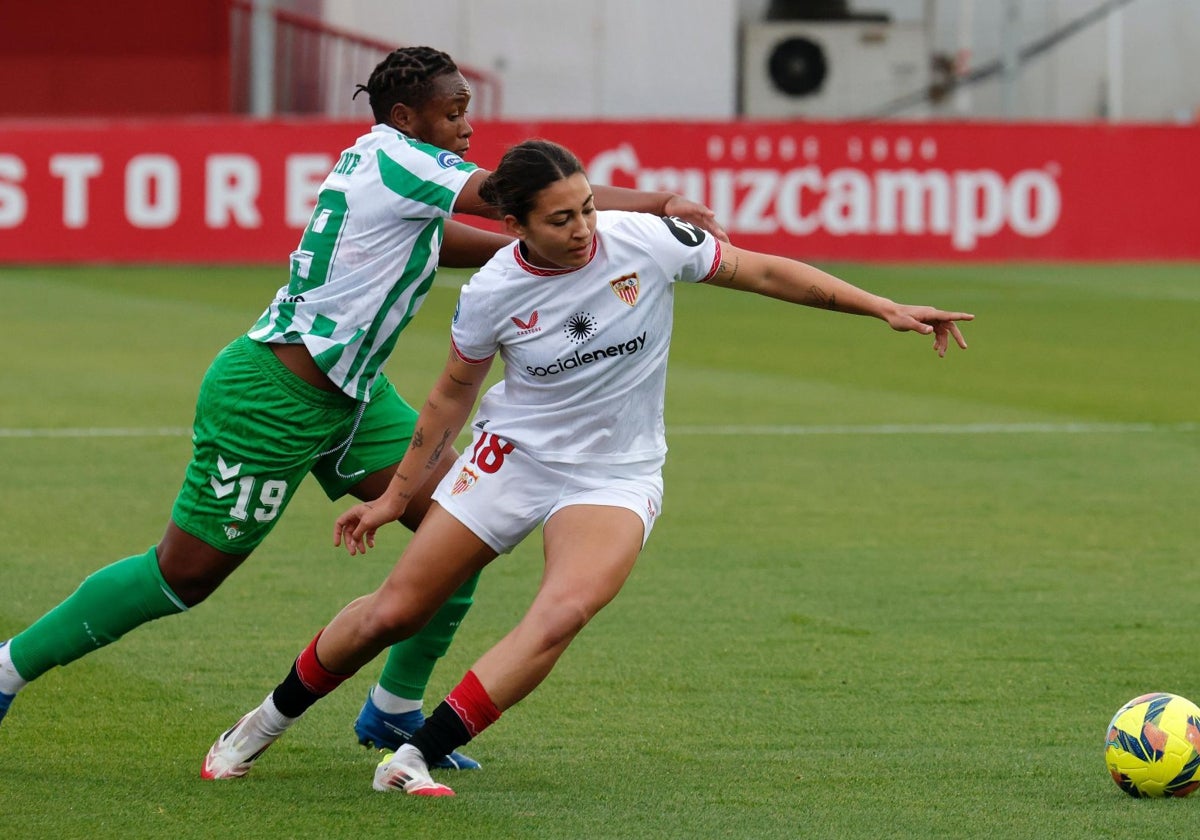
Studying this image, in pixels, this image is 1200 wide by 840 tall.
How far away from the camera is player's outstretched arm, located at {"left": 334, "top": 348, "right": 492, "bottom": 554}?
5.48 metres

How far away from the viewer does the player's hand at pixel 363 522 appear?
551cm

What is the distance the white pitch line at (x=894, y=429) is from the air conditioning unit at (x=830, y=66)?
28.3 metres

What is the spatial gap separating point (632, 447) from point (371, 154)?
1134 millimetres

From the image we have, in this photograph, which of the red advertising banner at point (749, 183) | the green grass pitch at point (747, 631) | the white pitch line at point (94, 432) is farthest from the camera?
the red advertising banner at point (749, 183)

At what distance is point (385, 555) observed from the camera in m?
8.98

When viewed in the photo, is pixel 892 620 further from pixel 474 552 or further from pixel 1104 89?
pixel 1104 89

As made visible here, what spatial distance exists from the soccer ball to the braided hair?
260 centimetres

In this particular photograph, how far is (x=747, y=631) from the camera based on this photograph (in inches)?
295

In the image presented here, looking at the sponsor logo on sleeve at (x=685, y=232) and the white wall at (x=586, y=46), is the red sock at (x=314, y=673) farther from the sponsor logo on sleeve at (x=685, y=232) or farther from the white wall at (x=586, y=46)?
the white wall at (x=586, y=46)

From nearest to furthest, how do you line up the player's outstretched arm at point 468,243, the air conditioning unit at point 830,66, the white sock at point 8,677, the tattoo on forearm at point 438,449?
the tattoo on forearm at point 438,449, the white sock at point 8,677, the player's outstretched arm at point 468,243, the air conditioning unit at point 830,66

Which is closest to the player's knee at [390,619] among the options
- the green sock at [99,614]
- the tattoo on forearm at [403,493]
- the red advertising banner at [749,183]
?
the tattoo on forearm at [403,493]

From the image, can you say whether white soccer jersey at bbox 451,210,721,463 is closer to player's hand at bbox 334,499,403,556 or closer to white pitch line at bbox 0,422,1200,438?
player's hand at bbox 334,499,403,556

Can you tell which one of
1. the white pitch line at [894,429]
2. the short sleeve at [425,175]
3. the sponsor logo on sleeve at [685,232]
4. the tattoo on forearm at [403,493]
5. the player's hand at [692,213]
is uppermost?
the short sleeve at [425,175]

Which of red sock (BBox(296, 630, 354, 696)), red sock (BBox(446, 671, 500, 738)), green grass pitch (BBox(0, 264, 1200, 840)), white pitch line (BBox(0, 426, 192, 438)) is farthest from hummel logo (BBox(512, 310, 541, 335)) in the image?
white pitch line (BBox(0, 426, 192, 438))
